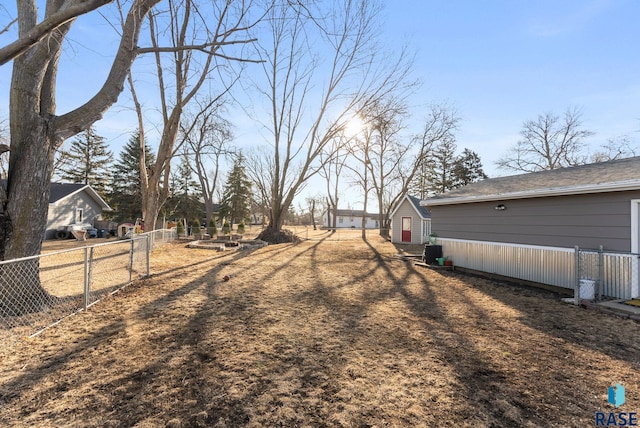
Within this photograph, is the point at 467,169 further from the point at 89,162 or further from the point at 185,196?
the point at 89,162

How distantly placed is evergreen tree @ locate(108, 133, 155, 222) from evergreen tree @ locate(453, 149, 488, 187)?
32051mm

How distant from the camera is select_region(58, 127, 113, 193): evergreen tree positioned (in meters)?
29.6

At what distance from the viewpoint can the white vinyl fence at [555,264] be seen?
5571 millimetres

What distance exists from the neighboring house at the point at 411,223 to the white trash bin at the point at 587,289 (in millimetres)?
13701

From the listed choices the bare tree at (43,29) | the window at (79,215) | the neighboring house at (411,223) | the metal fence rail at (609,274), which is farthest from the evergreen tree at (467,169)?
the window at (79,215)

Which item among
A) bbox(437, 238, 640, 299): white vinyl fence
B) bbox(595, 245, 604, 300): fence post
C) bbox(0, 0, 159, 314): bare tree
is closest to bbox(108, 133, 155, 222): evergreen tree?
bbox(0, 0, 159, 314): bare tree

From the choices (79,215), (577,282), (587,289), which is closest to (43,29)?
(577,282)

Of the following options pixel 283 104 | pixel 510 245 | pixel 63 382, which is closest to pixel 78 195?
pixel 283 104

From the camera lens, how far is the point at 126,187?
28.7 meters

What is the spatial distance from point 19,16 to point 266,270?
725 cm

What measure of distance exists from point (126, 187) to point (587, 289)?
3395 centimetres

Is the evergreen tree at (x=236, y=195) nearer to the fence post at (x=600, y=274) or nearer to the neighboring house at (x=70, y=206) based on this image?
the neighboring house at (x=70, y=206)

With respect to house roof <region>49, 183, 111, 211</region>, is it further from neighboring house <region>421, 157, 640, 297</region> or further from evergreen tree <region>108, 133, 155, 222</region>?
neighboring house <region>421, 157, 640, 297</region>

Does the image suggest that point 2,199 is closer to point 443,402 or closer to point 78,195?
point 443,402
